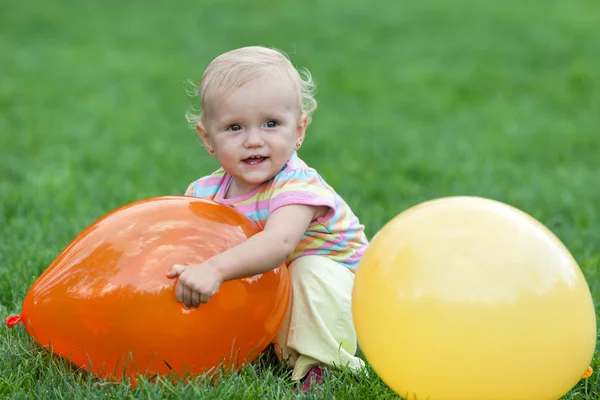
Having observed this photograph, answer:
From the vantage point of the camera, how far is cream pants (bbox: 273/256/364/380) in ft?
10.3

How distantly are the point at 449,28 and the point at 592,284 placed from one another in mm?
7388

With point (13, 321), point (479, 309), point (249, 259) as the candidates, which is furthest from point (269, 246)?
point (13, 321)

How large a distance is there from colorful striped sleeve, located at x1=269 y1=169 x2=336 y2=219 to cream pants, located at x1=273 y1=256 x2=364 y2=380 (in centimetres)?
24

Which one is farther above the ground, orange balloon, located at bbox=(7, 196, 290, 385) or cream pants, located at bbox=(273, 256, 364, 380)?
orange balloon, located at bbox=(7, 196, 290, 385)

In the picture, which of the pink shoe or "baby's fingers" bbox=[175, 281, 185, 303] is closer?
"baby's fingers" bbox=[175, 281, 185, 303]

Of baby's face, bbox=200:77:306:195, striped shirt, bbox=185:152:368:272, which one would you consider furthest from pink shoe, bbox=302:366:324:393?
baby's face, bbox=200:77:306:195

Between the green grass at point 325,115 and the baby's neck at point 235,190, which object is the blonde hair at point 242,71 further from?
the green grass at point 325,115

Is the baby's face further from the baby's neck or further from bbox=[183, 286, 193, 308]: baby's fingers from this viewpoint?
bbox=[183, 286, 193, 308]: baby's fingers

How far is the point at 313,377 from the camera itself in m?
3.04

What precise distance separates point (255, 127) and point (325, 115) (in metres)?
4.80

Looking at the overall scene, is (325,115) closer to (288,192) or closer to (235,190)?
(235,190)

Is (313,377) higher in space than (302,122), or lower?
lower

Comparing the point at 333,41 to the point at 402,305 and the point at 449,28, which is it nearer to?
the point at 449,28

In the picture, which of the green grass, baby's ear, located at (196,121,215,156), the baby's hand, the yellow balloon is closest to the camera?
the yellow balloon
